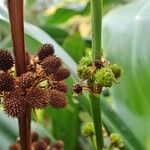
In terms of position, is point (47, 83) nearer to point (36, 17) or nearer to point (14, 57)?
point (14, 57)

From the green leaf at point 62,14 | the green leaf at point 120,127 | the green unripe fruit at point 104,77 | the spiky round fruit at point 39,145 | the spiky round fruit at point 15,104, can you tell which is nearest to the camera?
the spiky round fruit at point 15,104

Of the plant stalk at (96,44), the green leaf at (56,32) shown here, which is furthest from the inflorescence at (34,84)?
the green leaf at (56,32)

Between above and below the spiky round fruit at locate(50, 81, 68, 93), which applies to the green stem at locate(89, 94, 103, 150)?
above

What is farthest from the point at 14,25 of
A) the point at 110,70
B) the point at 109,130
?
the point at 109,130

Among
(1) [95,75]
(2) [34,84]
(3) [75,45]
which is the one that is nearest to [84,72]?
(1) [95,75]

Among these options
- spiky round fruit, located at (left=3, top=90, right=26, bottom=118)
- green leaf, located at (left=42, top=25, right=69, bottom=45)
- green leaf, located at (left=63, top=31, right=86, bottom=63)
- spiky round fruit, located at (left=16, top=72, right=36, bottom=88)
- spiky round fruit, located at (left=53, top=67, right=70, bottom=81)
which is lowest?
spiky round fruit, located at (left=3, top=90, right=26, bottom=118)

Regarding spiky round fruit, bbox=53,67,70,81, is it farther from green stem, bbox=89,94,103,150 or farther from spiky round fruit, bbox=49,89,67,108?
green stem, bbox=89,94,103,150

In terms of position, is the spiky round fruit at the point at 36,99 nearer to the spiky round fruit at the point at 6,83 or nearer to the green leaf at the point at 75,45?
the spiky round fruit at the point at 6,83

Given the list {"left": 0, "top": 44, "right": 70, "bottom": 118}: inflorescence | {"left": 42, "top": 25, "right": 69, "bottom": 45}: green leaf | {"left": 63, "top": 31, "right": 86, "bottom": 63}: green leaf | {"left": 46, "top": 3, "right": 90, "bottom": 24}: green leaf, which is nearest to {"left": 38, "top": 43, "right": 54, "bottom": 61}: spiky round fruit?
{"left": 0, "top": 44, "right": 70, "bottom": 118}: inflorescence
